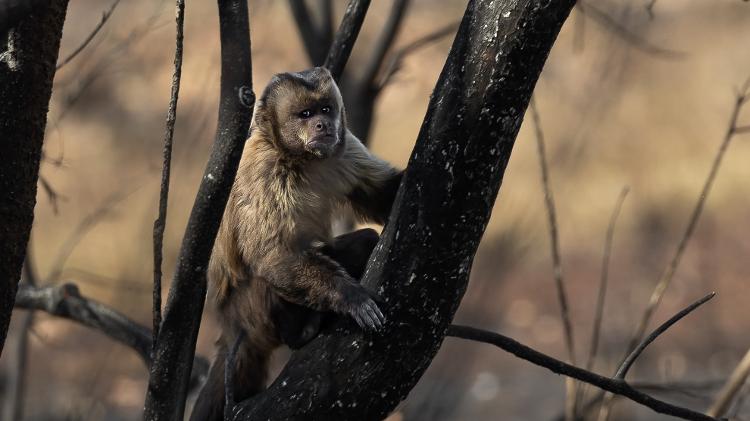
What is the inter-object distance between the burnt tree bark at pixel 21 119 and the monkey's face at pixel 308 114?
1.26 metres

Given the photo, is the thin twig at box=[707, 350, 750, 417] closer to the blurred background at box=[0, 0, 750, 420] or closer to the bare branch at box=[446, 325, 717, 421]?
the bare branch at box=[446, 325, 717, 421]

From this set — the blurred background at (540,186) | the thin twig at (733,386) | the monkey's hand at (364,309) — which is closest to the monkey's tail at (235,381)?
the monkey's hand at (364,309)

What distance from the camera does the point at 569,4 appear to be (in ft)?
7.30

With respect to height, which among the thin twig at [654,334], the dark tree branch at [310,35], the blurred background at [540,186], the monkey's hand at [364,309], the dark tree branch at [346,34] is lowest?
the monkey's hand at [364,309]

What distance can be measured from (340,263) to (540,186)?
7923 millimetres

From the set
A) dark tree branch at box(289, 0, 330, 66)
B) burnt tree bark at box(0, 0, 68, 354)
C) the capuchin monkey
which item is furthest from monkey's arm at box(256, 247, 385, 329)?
dark tree branch at box(289, 0, 330, 66)

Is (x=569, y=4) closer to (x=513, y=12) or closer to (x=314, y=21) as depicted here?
(x=513, y=12)

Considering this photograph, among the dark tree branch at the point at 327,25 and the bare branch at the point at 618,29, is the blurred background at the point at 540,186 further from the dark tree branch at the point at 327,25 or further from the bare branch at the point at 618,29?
the bare branch at the point at 618,29

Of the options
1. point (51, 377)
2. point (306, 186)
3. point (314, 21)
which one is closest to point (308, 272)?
point (306, 186)

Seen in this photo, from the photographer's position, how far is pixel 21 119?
234 cm

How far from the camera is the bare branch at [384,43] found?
500 cm

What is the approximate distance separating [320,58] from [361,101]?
324 mm

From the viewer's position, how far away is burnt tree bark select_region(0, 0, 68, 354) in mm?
2324

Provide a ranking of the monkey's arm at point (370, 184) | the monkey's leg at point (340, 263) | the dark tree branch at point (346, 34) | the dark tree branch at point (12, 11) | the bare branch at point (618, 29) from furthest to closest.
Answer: the bare branch at point (618, 29) < the monkey's arm at point (370, 184) < the dark tree branch at point (346, 34) < the monkey's leg at point (340, 263) < the dark tree branch at point (12, 11)
